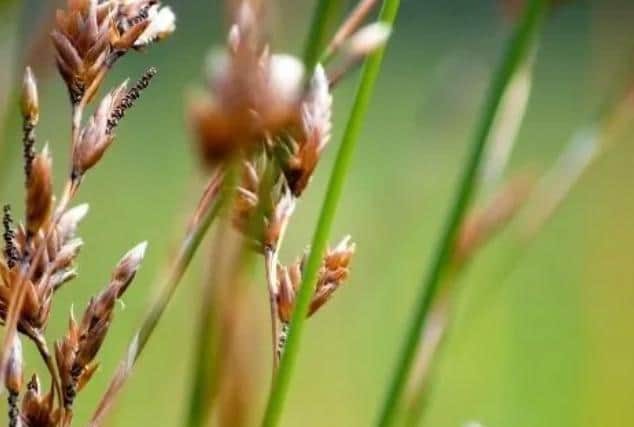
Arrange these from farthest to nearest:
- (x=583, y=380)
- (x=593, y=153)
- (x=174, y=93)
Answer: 1. (x=174, y=93)
2. (x=583, y=380)
3. (x=593, y=153)

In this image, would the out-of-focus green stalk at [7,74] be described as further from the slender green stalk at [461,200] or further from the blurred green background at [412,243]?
the slender green stalk at [461,200]

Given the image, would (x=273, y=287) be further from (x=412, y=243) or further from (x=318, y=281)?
(x=412, y=243)

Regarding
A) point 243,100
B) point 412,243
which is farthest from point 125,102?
point 412,243

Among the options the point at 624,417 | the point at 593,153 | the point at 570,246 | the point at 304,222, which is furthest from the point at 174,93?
the point at 593,153

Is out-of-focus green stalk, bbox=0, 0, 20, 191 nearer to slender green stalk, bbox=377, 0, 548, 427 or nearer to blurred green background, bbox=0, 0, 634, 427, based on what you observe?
blurred green background, bbox=0, 0, 634, 427

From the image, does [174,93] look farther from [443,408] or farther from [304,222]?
[304,222]

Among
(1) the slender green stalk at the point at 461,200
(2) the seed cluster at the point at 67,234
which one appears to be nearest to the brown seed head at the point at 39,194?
(2) the seed cluster at the point at 67,234

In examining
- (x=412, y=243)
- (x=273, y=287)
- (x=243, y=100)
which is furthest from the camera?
(x=412, y=243)

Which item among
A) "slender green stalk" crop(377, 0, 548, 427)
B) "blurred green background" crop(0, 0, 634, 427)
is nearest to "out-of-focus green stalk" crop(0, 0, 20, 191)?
"blurred green background" crop(0, 0, 634, 427)
